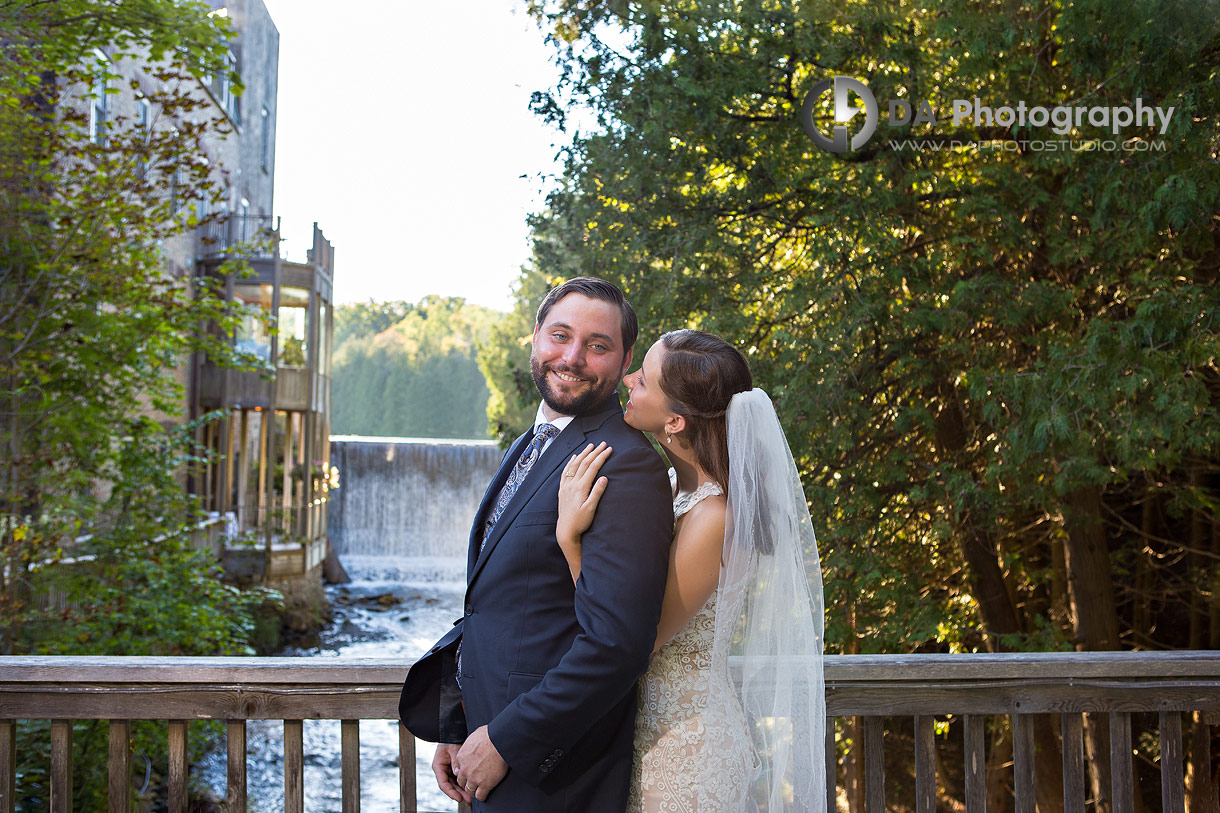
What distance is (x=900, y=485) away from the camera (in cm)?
609

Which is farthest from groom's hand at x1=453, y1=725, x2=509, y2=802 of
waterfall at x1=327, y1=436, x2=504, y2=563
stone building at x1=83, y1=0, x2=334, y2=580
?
waterfall at x1=327, y1=436, x2=504, y2=563

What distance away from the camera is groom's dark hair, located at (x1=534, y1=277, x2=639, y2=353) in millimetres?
2289

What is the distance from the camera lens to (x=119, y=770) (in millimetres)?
2645

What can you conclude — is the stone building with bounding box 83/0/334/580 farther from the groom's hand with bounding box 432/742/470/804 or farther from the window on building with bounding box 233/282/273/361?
the groom's hand with bounding box 432/742/470/804

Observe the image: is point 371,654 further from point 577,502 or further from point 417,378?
point 417,378

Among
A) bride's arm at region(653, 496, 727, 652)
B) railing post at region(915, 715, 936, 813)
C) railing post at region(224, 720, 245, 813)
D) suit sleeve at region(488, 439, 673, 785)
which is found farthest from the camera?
railing post at region(915, 715, 936, 813)

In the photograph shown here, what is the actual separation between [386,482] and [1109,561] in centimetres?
2115

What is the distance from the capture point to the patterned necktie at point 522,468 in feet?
7.54

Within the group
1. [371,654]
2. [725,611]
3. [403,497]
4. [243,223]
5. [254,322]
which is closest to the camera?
[725,611]

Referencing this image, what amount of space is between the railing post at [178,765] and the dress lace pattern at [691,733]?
4.27ft

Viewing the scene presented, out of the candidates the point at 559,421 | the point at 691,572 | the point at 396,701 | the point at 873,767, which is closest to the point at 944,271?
the point at 873,767

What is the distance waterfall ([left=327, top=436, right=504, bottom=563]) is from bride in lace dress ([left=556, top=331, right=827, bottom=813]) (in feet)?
75.5

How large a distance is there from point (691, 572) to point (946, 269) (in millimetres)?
4300

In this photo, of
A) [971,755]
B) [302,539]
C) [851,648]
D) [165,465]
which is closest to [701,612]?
[971,755]
